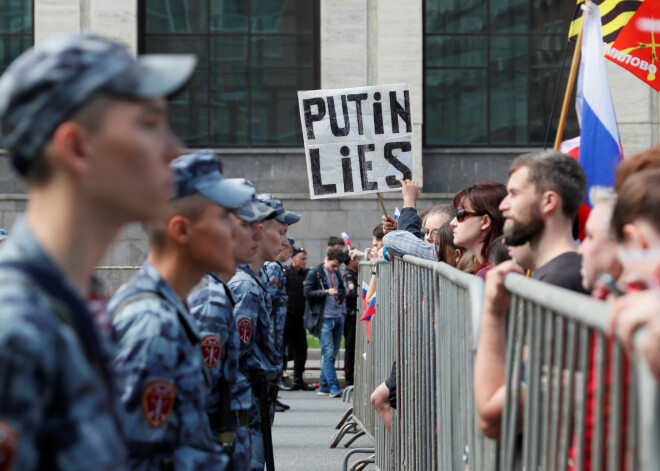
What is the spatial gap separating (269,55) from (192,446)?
21.4m

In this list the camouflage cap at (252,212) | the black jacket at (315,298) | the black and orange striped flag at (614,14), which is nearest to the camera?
the camouflage cap at (252,212)

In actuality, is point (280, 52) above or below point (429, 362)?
above

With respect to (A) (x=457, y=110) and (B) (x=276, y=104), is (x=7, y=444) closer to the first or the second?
(B) (x=276, y=104)

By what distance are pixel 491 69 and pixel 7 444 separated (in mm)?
22875

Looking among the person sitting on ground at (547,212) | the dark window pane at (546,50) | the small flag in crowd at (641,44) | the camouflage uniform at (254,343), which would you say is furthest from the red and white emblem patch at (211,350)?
the dark window pane at (546,50)

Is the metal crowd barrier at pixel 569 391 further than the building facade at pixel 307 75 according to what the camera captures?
No

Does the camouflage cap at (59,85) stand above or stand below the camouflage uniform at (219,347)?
above

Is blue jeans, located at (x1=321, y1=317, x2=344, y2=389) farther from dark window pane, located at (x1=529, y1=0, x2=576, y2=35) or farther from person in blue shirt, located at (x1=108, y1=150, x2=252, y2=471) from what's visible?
person in blue shirt, located at (x1=108, y1=150, x2=252, y2=471)

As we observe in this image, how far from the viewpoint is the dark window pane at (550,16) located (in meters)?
23.5

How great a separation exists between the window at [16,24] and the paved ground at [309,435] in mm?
12077

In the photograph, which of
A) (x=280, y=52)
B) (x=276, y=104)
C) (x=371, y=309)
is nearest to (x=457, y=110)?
(x=276, y=104)

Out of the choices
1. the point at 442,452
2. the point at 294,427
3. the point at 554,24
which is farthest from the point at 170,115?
the point at 442,452

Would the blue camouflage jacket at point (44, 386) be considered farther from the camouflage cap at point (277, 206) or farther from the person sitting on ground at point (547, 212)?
the camouflage cap at point (277, 206)

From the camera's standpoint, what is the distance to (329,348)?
50.4ft
